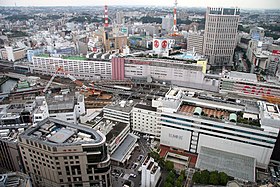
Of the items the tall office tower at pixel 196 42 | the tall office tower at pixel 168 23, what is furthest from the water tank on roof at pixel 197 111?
the tall office tower at pixel 168 23

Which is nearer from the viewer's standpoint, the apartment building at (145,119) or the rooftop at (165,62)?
the apartment building at (145,119)

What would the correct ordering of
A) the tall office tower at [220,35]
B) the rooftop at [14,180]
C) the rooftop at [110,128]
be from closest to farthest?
the rooftop at [14,180], the rooftop at [110,128], the tall office tower at [220,35]

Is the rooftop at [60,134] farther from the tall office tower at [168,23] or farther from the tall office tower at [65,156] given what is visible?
the tall office tower at [168,23]

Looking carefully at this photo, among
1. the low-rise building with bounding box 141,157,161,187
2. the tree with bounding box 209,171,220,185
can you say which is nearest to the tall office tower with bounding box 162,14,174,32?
the tree with bounding box 209,171,220,185

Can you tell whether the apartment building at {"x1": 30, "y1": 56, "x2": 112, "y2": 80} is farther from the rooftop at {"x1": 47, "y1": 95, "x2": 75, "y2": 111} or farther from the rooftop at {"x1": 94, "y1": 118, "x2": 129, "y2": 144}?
the rooftop at {"x1": 94, "y1": 118, "x2": 129, "y2": 144}

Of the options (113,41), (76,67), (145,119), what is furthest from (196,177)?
(113,41)

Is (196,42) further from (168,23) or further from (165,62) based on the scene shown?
(168,23)
